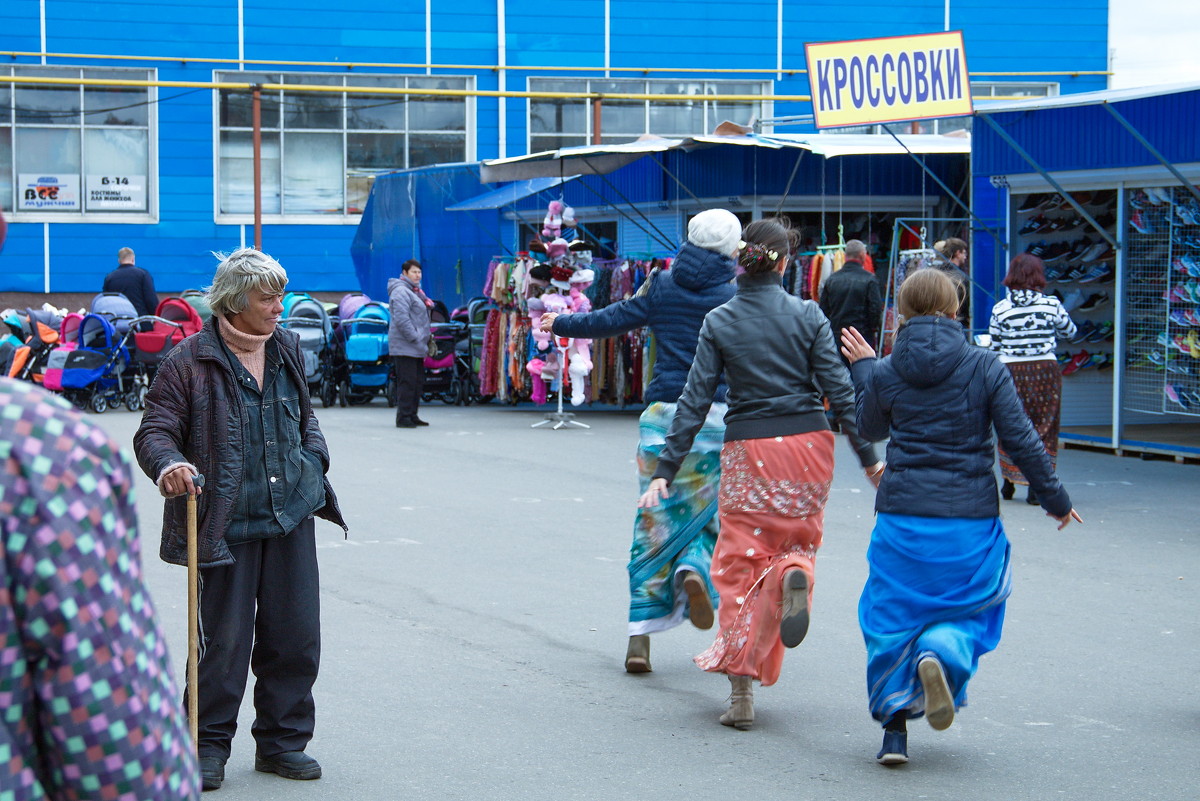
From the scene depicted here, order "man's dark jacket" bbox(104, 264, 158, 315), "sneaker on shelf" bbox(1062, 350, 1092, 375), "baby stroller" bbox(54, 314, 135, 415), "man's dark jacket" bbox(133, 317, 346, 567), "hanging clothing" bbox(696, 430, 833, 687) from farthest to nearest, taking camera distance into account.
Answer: "man's dark jacket" bbox(104, 264, 158, 315)
"baby stroller" bbox(54, 314, 135, 415)
"sneaker on shelf" bbox(1062, 350, 1092, 375)
"hanging clothing" bbox(696, 430, 833, 687)
"man's dark jacket" bbox(133, 317, 346, 567)

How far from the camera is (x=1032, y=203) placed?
14.5m

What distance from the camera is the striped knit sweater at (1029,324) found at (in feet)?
35.3

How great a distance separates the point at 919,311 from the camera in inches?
207

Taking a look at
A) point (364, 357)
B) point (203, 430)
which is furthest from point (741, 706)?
point (364, 357)

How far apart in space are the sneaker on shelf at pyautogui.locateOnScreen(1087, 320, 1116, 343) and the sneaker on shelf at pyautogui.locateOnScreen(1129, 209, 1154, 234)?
1.51 m

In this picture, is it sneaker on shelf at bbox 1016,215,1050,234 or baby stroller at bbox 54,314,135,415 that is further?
baby stroller at bbox 54,314,135,415

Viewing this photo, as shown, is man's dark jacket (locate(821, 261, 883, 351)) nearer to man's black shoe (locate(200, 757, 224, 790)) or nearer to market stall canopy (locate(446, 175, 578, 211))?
market stall canopy (locate(446, 175, 578, 211))

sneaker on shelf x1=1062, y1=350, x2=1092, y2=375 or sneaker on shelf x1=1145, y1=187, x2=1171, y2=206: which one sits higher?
sneaker on shelf x1=1145, y1=187, x2=1171, y2=206

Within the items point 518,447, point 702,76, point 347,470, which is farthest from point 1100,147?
point 702,76

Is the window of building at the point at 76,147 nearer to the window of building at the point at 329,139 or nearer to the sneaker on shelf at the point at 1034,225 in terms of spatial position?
the window of building at the point at 329,139

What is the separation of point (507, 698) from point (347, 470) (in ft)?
23.8

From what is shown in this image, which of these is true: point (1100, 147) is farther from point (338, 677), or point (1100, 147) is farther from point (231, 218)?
point (231, 218)

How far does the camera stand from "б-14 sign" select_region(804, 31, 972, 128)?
12.5 m

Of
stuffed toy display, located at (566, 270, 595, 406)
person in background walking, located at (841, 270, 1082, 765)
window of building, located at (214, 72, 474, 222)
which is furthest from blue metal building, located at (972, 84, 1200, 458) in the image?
window of building, located at (214, 72, 474, 222)
